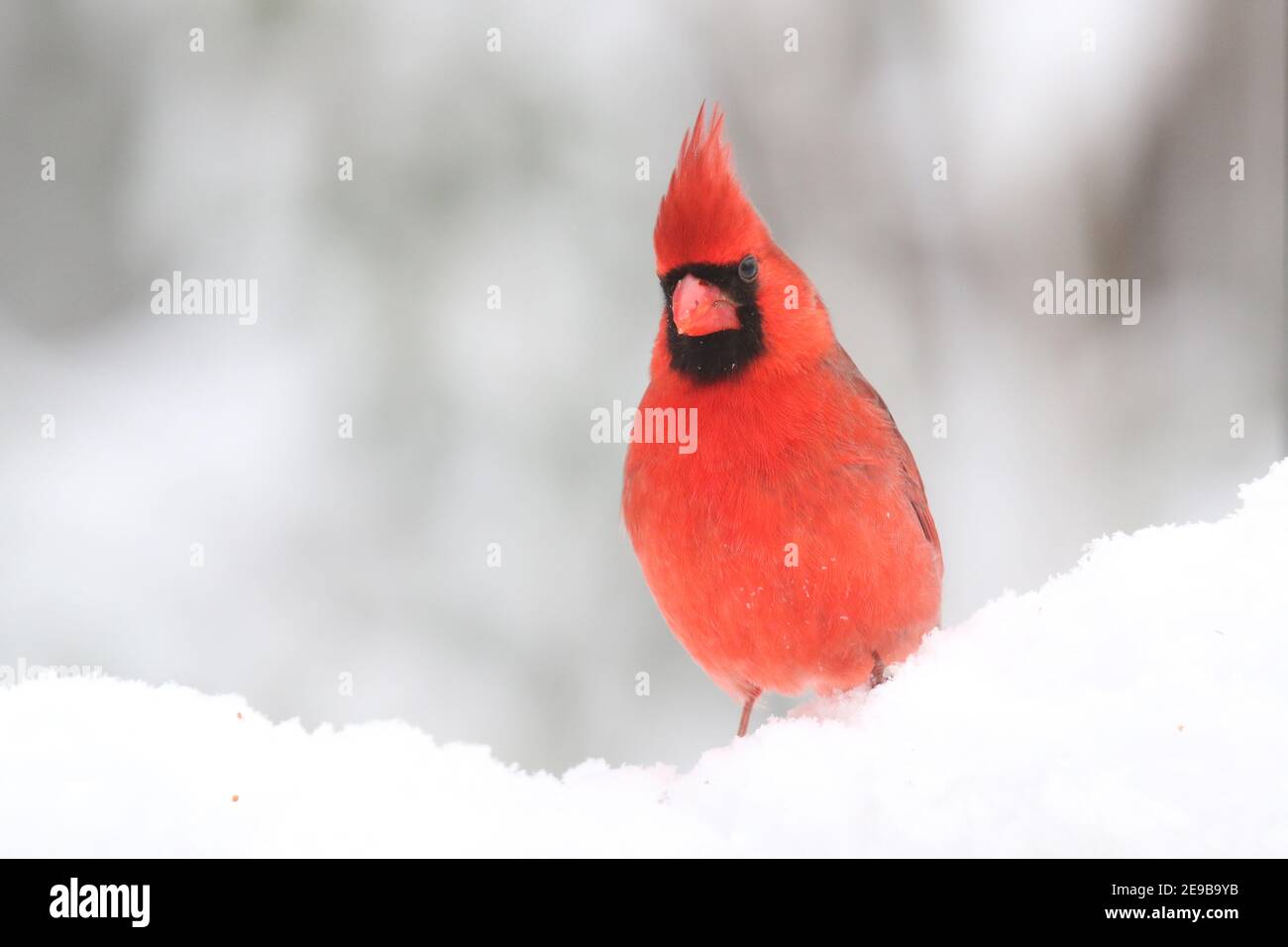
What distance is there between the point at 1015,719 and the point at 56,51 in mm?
3485

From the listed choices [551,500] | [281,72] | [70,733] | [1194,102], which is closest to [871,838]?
[70,733]

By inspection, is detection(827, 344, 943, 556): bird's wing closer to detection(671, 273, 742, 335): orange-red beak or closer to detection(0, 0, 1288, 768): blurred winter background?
detection(671, 273, 742, 335): orange-red beak

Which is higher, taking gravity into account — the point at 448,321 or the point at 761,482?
the point at 448,321

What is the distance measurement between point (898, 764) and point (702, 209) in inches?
52.1

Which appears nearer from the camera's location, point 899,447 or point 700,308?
point 700,308

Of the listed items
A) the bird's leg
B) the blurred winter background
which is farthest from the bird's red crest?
the blurred winter background

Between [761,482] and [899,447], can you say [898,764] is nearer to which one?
[761,482]

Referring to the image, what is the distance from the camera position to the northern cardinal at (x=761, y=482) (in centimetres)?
219

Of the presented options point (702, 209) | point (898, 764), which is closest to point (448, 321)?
point (702, 209)

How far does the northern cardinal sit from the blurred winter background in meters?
1.17

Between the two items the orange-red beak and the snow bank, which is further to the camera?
the orange-red beak

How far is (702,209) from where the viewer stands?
235 cm

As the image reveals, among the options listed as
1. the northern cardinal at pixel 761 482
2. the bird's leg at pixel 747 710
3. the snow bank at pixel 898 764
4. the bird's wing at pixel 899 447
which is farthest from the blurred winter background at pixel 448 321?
the snow bank at pixel 898 764

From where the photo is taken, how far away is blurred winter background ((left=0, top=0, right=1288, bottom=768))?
3611 mm
